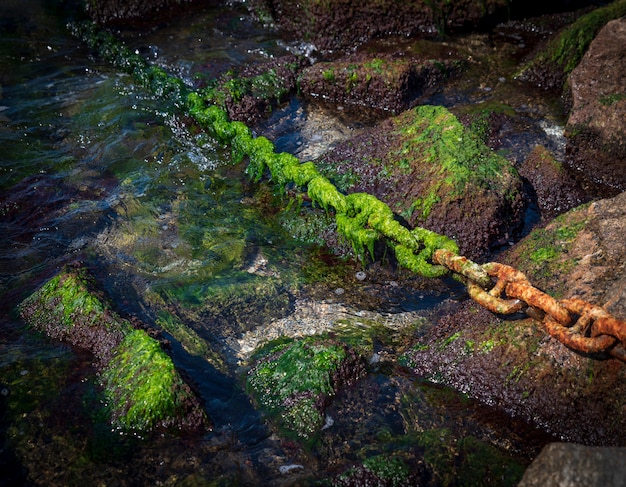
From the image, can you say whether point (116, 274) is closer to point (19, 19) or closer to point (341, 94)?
point (341, 94)

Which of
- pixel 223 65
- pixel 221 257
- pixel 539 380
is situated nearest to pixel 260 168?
pixel 221 257

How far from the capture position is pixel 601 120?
630cm

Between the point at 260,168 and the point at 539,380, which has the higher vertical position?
the point at 260,168

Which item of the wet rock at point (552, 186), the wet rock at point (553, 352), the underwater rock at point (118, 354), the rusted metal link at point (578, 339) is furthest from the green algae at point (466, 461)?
the wet rock at point (552, 186)

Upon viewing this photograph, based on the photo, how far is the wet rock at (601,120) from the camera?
6238 millimetres

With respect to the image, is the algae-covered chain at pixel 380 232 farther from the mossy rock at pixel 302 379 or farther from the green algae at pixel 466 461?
the mossy rock at pixel 302 379

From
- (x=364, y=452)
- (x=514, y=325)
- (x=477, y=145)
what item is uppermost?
(x=477, y=145)

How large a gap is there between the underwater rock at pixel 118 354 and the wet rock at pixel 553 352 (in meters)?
1.76

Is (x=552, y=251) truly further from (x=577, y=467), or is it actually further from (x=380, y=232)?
(x=577, y=467)

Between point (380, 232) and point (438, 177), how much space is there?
0.78 m

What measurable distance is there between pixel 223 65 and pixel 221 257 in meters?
4.01

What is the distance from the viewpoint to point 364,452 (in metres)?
3.88

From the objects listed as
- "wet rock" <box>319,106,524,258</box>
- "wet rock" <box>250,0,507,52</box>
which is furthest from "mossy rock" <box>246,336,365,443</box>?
"wet rock" <box>250,0,507,52</box>

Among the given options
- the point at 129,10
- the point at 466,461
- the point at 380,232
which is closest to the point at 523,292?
the point at 466,461
